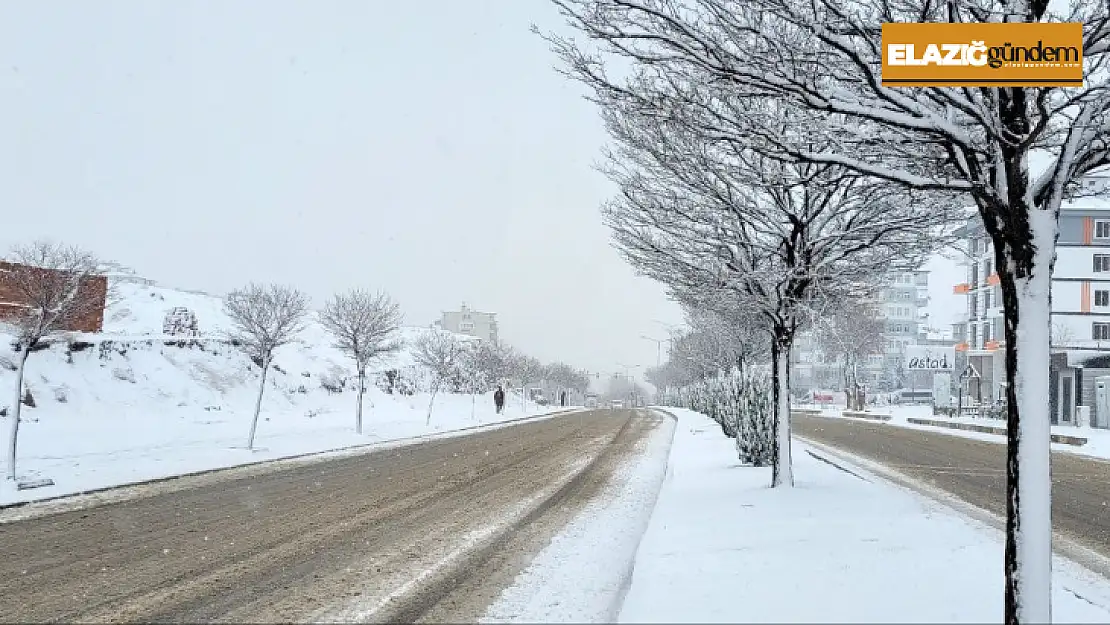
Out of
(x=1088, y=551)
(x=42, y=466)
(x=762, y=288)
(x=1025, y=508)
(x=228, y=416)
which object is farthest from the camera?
(x=228, y=416)

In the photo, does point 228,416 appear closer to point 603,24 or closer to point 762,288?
point 762,288

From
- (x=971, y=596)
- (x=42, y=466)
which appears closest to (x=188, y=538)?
(x=971, y=596)

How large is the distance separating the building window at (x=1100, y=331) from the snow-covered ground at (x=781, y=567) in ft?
164

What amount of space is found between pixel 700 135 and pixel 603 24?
110 cm

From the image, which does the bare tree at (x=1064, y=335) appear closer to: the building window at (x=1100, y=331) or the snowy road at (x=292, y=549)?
the building window at (x=1100, y=331)

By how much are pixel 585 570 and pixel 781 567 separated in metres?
2.06

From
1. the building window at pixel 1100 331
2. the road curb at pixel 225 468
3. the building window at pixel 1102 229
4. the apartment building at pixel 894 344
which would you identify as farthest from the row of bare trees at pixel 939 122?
the apartment building at pixel 894 344

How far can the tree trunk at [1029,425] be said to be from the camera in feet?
16.1

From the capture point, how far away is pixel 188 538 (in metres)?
9.65

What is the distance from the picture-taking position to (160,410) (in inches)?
1084

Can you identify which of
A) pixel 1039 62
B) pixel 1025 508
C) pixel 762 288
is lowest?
pixel 1025 508

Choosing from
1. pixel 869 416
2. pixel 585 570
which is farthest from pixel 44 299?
pixel 869 416

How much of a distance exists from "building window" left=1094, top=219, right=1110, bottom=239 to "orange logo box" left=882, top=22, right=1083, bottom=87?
181 ft

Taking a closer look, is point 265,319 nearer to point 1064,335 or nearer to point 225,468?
point 225,468
